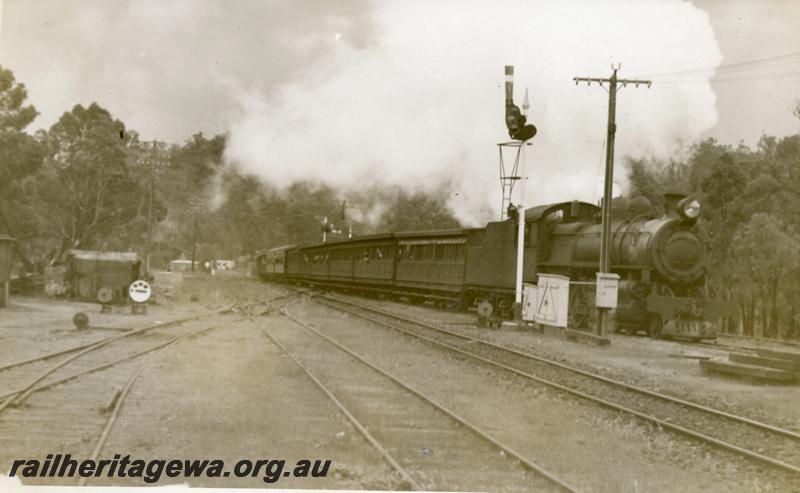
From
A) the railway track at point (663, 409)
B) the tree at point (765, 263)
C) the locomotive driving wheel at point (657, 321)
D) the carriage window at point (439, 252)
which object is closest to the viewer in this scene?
the railway track at point (663, 409)

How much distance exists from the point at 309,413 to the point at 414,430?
1152mm

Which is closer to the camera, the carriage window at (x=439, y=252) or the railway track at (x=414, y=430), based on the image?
the railway track at (x=414, y=430)

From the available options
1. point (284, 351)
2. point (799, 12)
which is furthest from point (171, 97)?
point (799, 12)

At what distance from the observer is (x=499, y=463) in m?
6.15

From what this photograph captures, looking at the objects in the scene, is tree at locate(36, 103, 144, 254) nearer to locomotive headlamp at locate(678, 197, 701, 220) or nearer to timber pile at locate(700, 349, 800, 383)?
timber pile at locate(700, 349, 800, 383)

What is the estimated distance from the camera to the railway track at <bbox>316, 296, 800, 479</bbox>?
22.2 ft

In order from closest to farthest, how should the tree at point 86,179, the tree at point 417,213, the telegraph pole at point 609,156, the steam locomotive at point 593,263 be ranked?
the tree at point 86,179 < the telegraph pole at point 609,156 < the steam locomotive at point 593,263 < the tree at point 417,213

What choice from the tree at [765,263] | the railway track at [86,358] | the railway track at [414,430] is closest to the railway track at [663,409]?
the railway track at [414,430]

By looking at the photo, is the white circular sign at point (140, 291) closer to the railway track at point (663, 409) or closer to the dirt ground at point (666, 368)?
the railway track at point (663, 409)

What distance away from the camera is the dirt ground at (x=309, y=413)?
5992 millimetres

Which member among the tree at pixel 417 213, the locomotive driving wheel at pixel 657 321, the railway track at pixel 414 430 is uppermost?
the tree at pixel 417 213

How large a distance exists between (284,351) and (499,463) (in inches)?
239

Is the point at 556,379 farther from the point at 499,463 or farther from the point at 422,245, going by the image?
the point at 422,245

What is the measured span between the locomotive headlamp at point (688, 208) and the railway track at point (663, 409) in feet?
21.1
